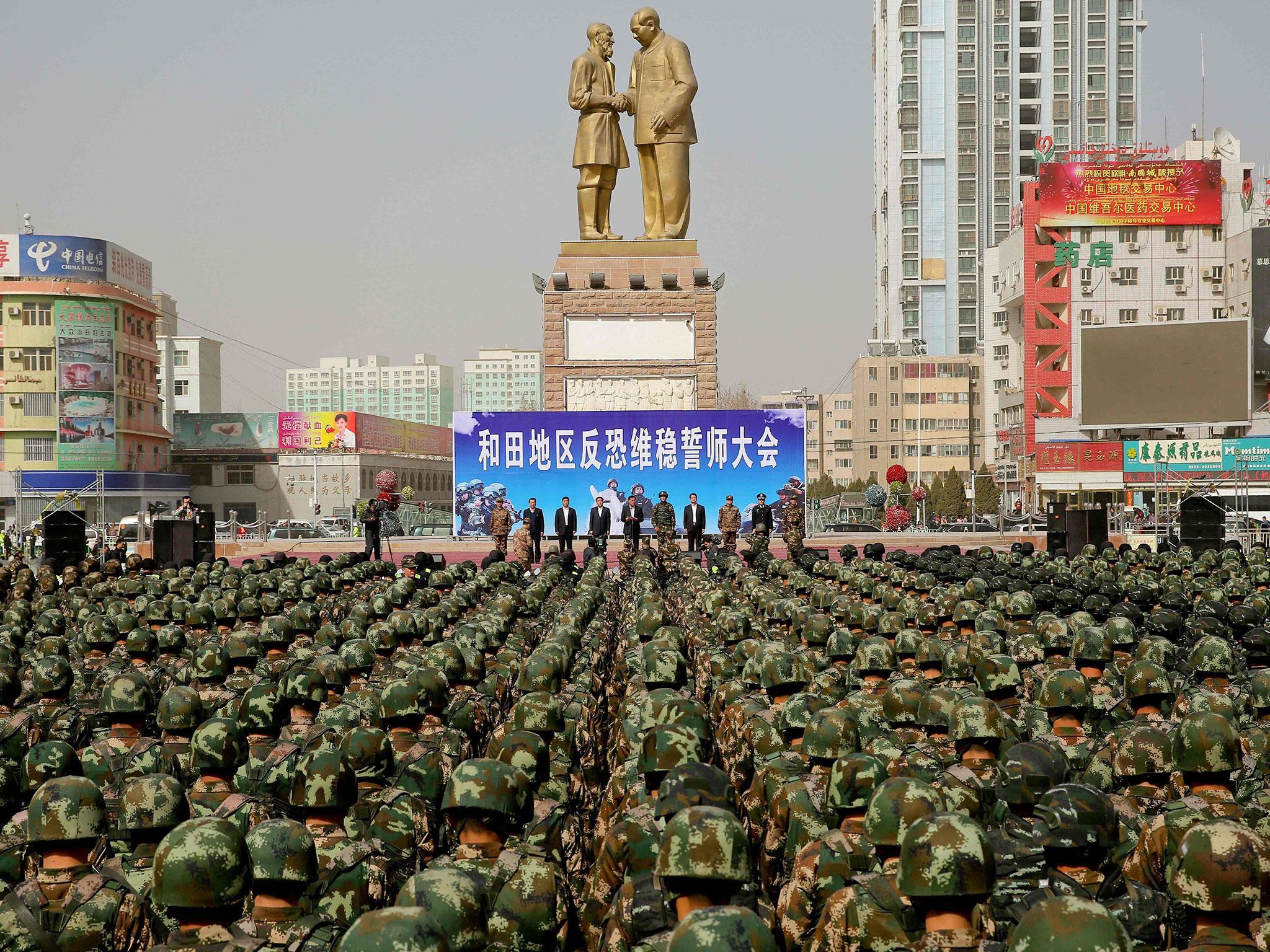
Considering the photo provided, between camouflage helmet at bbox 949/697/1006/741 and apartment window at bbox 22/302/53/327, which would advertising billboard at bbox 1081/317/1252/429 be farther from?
apartment window at bbox 22/302/53/327

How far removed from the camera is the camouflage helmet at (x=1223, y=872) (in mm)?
3232

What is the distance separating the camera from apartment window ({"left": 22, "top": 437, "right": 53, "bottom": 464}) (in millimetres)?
48531

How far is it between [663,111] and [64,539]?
14556 mm

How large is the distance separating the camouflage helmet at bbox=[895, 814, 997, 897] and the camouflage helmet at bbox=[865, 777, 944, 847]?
459mm

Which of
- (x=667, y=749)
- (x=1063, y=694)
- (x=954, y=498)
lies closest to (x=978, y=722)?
(x=1063, y=694)

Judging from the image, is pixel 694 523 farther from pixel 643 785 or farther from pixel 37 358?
pixel 37 358

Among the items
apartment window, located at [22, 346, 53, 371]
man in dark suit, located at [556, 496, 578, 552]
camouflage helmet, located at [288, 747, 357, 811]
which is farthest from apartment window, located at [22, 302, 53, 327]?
camouflage helmet, located at [288, 747, 357, 811]

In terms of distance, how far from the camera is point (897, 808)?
3.94 metres

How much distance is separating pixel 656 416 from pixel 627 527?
5072 mm

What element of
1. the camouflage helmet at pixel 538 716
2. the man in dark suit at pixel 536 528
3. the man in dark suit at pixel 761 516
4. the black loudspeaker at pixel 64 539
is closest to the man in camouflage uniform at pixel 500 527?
the man in dark suit at pixel 536 528

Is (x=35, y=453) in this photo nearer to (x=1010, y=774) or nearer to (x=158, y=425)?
(x=158, y=425)

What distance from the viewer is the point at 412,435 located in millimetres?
69438

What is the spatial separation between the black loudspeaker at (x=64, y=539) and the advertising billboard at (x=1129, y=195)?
40.9 meters

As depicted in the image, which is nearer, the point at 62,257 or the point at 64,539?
the point at 64,539
